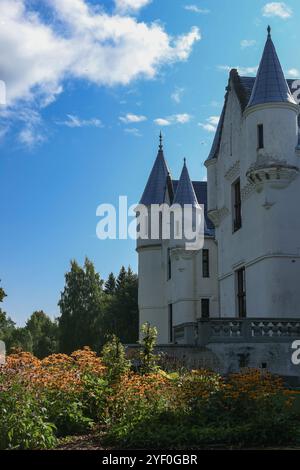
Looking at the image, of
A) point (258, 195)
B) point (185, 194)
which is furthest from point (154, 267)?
point (258, 195)

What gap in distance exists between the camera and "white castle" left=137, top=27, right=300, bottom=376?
73.1 ft

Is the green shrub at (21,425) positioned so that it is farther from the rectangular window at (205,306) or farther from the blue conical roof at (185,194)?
the blue conical roof at (185,194)

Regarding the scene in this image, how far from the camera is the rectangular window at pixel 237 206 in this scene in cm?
2819

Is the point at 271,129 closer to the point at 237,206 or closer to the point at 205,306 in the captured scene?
the point at 237,206

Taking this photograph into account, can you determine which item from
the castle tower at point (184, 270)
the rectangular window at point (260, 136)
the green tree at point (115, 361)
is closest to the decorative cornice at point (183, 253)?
the castle tower at point (184, 270)

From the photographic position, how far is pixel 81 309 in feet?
225

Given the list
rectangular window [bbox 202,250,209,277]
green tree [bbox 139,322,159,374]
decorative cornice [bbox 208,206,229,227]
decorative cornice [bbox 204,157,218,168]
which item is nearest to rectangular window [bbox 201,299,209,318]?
rectangular window [bbox 202,250,209,277]

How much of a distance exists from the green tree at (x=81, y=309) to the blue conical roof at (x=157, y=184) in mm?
24745

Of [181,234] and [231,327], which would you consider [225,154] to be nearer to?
[181,234]

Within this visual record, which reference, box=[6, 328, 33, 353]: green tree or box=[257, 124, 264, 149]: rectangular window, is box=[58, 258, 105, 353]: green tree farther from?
box=[257, 124, 264, 149]: rectangular window

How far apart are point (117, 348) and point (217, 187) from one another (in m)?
19.0

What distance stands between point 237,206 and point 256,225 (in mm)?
3716
